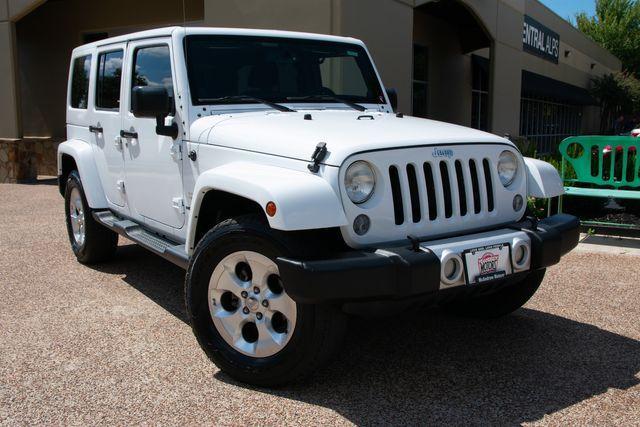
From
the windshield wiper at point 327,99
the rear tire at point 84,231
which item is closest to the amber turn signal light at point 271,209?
the windshield wiper at point 327,99

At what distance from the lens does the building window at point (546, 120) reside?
2454cm

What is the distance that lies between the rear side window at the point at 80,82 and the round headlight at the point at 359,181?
3562 mm

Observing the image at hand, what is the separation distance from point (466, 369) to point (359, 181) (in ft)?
4.40

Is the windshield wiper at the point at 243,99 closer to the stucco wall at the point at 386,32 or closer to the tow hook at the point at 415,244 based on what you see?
the tow hook at the point at 415,244

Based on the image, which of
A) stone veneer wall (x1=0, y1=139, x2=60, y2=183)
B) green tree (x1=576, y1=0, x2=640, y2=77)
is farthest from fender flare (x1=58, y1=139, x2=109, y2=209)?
green tree (x1=576, y1=0, x2=640, y2=77)

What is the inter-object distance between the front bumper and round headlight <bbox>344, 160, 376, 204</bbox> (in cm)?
30

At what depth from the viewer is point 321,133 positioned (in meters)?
3.52

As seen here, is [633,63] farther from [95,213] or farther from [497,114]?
[95,213]

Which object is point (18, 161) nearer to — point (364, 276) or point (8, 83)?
point (8, 83)

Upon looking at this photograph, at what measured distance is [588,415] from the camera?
3209mm

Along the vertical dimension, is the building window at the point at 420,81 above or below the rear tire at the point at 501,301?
above

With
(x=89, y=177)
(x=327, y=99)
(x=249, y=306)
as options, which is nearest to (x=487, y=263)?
(x=249, y=306)

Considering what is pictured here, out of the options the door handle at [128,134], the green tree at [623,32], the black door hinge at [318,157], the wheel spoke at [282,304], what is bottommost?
the wheel spoke at [282,304]

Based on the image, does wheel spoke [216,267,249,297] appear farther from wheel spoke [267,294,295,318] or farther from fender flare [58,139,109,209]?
fender flare [58,139,109,209]
